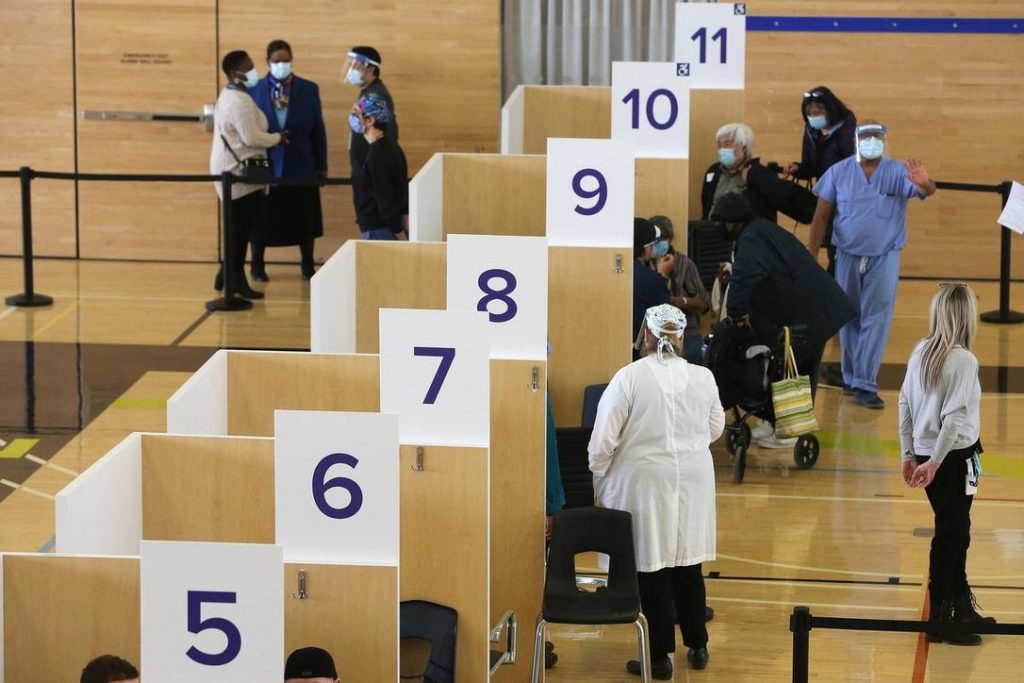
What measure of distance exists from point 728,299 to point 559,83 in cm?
468

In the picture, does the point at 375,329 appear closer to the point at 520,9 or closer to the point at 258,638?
the point at 258,638

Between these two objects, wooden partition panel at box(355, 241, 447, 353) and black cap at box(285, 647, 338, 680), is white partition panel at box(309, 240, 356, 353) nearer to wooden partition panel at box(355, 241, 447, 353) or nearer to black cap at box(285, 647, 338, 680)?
wooden partition panel at box(355, 241, 447, 353)

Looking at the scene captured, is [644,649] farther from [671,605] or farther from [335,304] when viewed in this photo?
[335,304]

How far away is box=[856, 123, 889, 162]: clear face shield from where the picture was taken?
828 cm

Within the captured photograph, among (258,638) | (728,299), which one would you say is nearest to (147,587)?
(258,638)

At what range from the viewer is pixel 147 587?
358cm

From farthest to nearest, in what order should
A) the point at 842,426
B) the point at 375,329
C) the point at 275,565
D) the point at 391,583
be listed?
the point at 842,426 < the point at 375,329 < the point at 391,583 < the point at 275,565

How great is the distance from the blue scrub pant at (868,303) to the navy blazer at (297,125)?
4191mm

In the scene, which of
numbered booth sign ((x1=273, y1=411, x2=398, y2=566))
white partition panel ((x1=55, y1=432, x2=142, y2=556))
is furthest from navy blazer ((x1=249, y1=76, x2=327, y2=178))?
numbered booth sign ((x1=273, y1=411, x2=398, y2=566))

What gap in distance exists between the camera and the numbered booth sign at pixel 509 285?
554cm

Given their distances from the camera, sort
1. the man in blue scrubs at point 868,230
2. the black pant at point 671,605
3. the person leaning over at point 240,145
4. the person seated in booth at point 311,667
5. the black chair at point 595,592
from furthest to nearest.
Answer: the person leaning over at point 240,145, the man in blue scrubs at point 868,230, the black pant at point 671,605, the black chair at point 595,592, the person seated in booth at point 311,667

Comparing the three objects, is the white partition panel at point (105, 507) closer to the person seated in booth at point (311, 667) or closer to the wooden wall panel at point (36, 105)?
the person seated in booth at point (311, 667)

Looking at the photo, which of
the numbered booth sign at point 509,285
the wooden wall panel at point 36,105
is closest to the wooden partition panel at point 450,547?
the numbered booth sign at point 509,285

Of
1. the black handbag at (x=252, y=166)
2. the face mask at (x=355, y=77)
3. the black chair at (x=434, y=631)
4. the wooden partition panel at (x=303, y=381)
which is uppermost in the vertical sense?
the face mask at (x=355, y=77)
